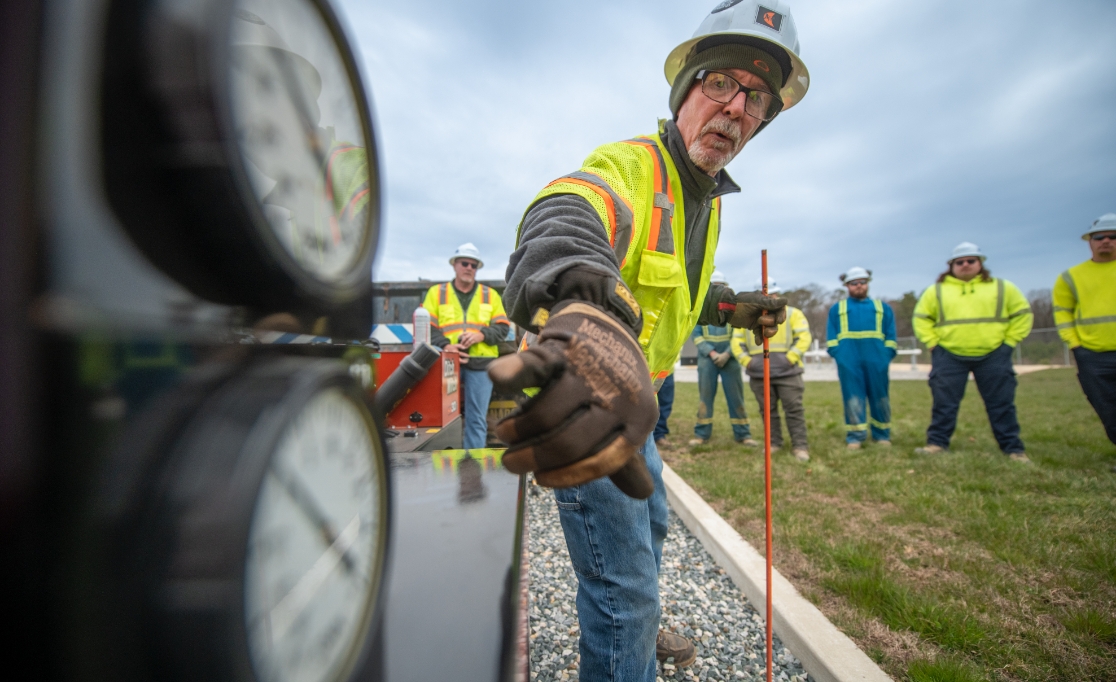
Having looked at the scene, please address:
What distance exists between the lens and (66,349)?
1.26 feet

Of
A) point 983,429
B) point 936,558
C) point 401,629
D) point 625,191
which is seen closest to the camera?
point 401,629

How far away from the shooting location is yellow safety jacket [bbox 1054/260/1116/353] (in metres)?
5.14

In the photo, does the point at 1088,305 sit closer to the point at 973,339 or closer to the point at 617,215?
the point at 973,339

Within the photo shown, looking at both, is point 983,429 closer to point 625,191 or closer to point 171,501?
point 625,191

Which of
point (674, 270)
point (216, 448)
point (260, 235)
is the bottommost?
point (216, 448)

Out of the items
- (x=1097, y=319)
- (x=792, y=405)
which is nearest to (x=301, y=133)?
(x=792, y=405)

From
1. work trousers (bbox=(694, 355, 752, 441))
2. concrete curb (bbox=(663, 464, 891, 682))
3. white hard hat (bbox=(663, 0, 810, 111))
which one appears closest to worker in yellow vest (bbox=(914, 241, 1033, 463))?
work trousers (bbox=(694, 355, 752, 441))

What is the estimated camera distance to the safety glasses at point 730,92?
1746mm

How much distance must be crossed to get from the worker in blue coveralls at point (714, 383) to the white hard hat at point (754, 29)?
523 cm

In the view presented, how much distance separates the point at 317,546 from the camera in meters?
0.59

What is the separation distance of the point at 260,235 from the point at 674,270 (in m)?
1.30

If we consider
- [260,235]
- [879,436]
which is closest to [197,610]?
[260,235]

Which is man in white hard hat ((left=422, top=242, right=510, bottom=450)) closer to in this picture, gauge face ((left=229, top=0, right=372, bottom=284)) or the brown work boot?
the brown work boot

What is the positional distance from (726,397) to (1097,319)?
3.74 metres
